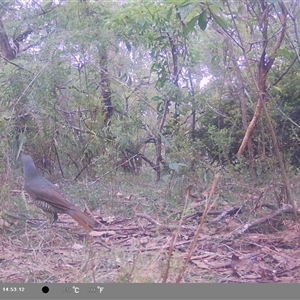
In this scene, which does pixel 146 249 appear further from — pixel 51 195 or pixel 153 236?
pixel 51 195

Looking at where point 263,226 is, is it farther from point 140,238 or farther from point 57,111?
point 57,111

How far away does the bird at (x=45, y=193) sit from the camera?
1894 mm

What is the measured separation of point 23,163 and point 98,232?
0.38m

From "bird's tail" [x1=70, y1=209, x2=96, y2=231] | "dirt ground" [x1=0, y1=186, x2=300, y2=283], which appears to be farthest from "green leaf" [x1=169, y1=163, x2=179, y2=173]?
"bird's tail" [x1=70, y1=209, x2=96, y2=231]

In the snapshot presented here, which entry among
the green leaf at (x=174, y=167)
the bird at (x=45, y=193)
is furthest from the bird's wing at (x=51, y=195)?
the green leaf at (x=174, y=167)

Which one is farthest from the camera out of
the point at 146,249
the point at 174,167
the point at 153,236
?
the point at 174,167

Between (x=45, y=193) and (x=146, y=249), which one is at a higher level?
(x=45, y=193)

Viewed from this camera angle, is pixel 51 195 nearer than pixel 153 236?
No

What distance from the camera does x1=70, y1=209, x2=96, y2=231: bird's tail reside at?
5.92 feet

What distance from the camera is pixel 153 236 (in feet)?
5.45

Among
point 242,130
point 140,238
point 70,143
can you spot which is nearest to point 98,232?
point 140,238

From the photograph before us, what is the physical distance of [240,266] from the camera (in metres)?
1.55

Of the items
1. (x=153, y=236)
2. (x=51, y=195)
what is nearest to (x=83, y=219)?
(x=51, y=195)

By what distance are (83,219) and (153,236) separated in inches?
10.9
